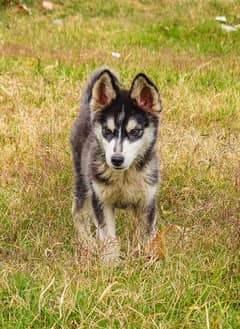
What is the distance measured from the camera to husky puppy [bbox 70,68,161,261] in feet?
16.5

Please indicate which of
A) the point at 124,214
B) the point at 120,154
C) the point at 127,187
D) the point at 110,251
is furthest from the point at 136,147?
the point at 124,214

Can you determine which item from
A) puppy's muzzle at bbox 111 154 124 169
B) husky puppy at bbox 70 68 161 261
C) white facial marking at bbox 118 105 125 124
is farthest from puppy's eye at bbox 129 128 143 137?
puppy's muzzle at bbox 111 154 124 169

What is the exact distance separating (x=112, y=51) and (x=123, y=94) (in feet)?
22.2

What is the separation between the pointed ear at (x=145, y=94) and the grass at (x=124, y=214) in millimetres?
847

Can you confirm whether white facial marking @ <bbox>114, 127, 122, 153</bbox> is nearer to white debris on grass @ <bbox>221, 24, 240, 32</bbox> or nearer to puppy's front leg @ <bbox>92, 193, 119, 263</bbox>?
puppy's front leg @ <bbox>92, 193, 119, 263</bbox>

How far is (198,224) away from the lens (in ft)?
17.5

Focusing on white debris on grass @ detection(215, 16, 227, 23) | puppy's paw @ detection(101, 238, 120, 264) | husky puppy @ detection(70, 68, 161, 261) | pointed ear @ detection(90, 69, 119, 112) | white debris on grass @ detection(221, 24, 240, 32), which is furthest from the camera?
white debris on grass @ detection(215, 16, 227, 23)

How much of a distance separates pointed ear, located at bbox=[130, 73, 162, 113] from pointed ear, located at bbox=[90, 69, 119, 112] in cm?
15

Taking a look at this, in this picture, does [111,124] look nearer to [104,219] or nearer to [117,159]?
[117,159]

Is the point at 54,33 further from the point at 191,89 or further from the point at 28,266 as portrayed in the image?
the point at 28,266

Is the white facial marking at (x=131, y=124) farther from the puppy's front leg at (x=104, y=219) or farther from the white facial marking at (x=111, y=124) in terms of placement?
the puppy's front leg at (x=104, y=219)

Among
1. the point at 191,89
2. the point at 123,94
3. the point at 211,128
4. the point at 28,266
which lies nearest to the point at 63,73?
the point at 191,89

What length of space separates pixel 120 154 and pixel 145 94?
0.57 metres

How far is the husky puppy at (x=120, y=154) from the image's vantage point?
5.03 meters
